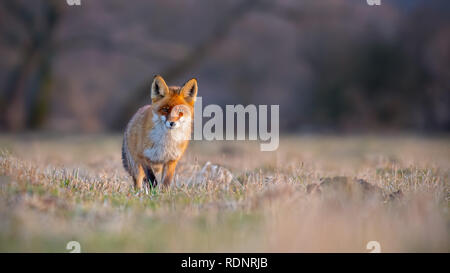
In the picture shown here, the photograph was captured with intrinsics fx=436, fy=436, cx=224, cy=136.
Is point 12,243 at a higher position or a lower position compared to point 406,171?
lower

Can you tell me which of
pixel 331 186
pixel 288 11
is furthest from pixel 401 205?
pixel 288 11

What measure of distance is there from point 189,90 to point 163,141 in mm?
845

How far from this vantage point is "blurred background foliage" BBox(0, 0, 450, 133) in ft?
64.7

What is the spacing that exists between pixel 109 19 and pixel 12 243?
60.1 feet

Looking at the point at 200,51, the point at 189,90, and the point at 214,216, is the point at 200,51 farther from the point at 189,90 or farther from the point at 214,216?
the point at 214,216

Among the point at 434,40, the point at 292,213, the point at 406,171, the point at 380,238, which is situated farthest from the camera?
the point at 434,40

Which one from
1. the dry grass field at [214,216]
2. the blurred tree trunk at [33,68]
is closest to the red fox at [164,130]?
the dry grass field at [214,216]

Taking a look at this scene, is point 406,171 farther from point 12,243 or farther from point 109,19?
point 109,19

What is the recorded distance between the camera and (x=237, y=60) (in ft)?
75.1

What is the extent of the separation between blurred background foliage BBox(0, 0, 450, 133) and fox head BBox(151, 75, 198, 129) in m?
14.5

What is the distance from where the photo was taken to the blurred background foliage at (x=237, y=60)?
19.7 meters

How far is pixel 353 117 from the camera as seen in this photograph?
21.9 m

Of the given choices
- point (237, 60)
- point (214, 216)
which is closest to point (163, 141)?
point (214, 216)

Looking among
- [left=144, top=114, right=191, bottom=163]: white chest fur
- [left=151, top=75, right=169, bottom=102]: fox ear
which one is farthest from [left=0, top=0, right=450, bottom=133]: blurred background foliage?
[left=144, top=114, right=191, bottom=163]: white chest fur
